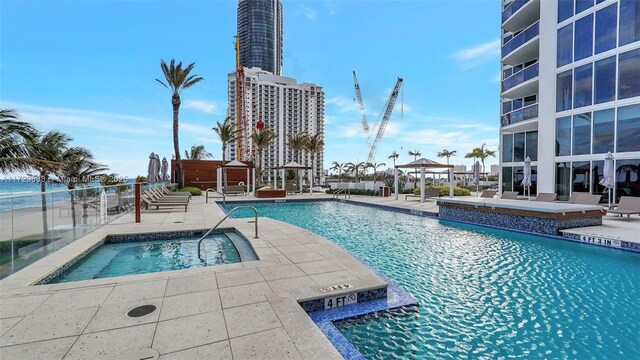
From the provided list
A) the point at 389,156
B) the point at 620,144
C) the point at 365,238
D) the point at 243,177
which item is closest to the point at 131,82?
the point at 243,177

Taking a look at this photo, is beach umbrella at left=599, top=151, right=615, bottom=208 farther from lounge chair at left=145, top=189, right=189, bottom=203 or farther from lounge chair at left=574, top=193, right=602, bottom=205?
lounge chair at left=145, top=189, right=189, bottom=203

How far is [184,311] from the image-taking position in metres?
3.15

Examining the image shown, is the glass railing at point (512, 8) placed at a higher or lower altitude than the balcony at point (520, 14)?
higher

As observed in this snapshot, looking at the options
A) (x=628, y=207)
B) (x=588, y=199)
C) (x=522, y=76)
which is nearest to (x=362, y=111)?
(x=522, y=76)

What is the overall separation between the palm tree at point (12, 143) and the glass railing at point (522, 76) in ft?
73.7

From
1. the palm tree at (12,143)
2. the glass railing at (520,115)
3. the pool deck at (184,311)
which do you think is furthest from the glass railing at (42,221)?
the glass railing at (520,115)

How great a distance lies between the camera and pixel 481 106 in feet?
84.9

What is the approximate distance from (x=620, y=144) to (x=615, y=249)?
7492 millimetres

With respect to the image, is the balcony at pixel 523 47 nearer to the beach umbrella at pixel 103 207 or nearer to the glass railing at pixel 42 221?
the beach umbrella at pixel 103 207

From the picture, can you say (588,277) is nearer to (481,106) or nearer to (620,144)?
(620,144)

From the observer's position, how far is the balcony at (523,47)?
16205mm

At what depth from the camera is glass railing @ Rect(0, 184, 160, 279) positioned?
434 cm

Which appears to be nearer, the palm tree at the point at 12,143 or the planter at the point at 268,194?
the palm tree at the point at 12,143

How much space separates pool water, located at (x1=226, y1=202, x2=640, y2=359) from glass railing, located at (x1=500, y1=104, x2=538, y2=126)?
10822mm
